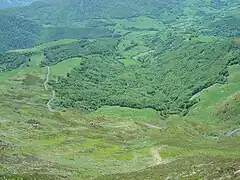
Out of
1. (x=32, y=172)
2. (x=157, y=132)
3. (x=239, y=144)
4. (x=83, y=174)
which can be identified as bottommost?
(x=157, y=132)

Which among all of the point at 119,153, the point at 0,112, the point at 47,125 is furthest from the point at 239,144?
the point at 0,112

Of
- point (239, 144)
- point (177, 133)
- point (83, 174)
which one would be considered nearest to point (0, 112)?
point (177, 133)

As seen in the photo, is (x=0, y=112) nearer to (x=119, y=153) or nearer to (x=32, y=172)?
(x=119, y=153)

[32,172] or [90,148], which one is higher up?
[32,172]

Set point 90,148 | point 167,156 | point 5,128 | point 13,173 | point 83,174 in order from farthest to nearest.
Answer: point 5,128 < point 90,148 < point 167,156 < point 83,174 < point 13,173

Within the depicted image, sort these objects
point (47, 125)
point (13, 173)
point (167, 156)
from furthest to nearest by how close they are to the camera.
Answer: point (47, 125) → point (167, 156) → point (13, 173)

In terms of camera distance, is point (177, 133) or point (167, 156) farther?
point (177, 133)

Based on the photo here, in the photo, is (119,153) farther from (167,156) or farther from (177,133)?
(177,133)

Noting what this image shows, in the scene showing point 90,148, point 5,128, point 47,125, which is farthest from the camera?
point 47,125

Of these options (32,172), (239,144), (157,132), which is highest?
(32,172)
